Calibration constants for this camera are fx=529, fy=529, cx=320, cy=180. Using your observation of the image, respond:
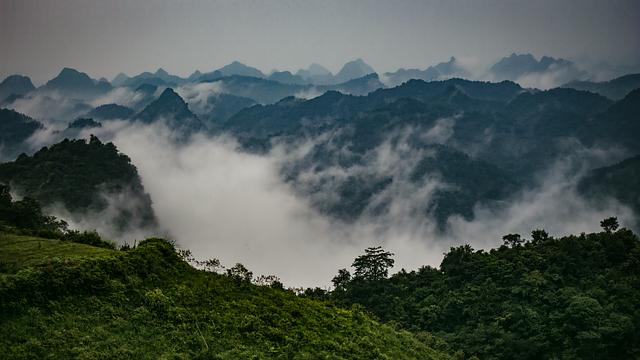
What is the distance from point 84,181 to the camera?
108500 millimetres

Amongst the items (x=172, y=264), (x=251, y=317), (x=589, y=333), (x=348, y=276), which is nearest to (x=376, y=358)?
(x=251, y=317)

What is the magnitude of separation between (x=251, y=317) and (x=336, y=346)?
4726 millimetres

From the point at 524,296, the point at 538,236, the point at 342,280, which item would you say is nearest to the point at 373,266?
the point at 342,280

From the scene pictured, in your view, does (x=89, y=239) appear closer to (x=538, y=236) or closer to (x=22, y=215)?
(x=22, y=215)

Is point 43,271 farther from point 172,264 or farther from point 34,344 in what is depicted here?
point 172,264

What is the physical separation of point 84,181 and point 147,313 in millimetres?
93511

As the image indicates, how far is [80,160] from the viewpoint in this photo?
11419 centimetres

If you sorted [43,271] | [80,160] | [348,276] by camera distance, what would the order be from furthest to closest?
[80,160] < [348,276] < [43,271]

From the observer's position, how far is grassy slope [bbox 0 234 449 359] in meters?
20.9

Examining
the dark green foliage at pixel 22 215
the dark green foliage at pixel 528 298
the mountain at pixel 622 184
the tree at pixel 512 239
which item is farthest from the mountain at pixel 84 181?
the mountain at pixel 622 184

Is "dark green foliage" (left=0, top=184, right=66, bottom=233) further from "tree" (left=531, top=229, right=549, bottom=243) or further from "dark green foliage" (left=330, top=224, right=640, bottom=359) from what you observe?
"tree" (left=531, top=229, right=549, bottom=243)

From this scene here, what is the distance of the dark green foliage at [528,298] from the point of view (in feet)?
150

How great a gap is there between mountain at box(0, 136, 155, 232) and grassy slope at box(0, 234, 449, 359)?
7689cm

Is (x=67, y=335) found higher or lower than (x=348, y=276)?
lower
